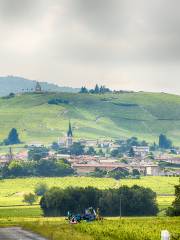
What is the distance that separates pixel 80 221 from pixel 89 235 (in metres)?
23.7

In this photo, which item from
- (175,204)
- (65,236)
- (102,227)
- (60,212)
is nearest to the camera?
(65,236)

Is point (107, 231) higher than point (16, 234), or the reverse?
point (107, 231)

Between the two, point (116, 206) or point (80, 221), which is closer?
point (80, 221)

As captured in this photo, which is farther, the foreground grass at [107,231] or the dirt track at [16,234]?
the dirt track at [16,234]

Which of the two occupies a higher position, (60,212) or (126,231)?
(126,231)

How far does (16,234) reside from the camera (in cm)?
9625

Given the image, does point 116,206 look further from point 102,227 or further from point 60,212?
point 102,227

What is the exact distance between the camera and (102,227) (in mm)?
100625

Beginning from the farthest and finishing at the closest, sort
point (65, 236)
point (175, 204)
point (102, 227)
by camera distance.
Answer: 1. point (175, 204)
2. point (102, 227)
3. point (65, 236)

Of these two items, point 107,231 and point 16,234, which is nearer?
point 107,231

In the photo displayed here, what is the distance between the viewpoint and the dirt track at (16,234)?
90250 mm

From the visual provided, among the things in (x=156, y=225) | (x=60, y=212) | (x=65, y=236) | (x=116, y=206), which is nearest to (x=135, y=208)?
(x=116, y=206)

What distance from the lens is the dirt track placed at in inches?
3553

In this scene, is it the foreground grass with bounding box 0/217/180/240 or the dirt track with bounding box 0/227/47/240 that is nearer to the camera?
the foreground grass with bounding box 0/217/180/240
